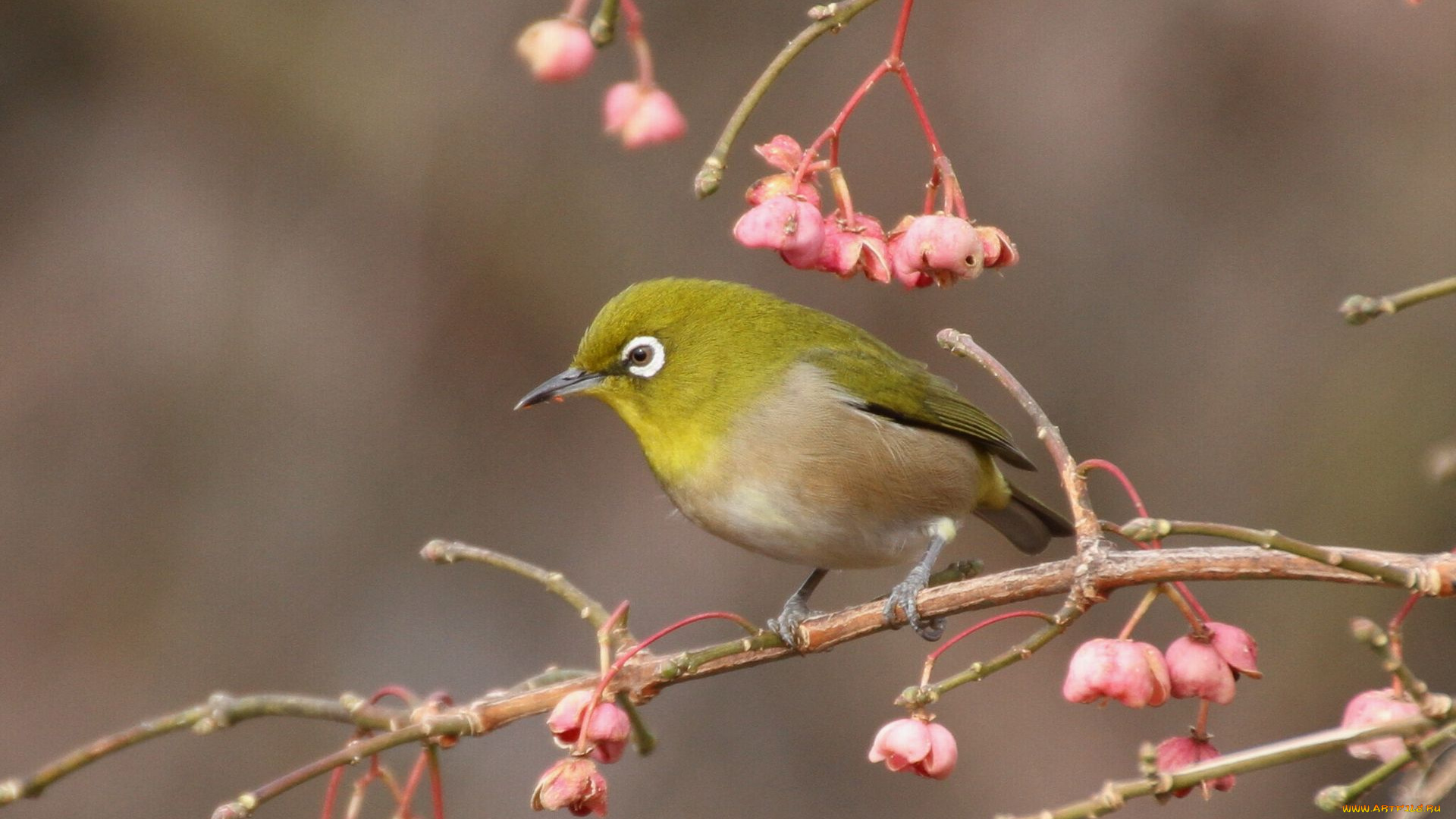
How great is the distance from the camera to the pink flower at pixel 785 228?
3.08 m

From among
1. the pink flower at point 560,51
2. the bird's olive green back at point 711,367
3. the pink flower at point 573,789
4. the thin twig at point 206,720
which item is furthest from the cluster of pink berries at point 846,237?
the bird's olive green back at point 711,367

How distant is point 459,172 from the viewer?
8.05m

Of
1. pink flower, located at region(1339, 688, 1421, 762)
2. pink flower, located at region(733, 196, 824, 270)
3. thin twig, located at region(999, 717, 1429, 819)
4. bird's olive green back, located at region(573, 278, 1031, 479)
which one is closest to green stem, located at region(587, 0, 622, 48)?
pink flower, located at region(733, 196, 824, 270)

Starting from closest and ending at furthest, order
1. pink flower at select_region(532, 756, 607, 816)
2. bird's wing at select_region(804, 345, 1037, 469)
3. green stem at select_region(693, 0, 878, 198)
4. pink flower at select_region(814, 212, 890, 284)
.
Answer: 1. green stem at select_region(693, 0, 878, 198)
2. pink flower at select_region(532, 756, 607, 816)
3. pink flower at select_region(814, 212, 890, 284)
4. bird's wing at select_region(804, 345, 1037, 469)

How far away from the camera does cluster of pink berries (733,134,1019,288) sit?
310 centimetres

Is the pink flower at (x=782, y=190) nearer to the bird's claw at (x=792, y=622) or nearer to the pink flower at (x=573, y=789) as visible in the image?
the bird's claw at (x=792, y=622)

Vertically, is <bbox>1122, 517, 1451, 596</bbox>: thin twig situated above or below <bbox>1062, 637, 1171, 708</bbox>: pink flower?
below

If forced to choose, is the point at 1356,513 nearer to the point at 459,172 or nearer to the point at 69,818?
the point at 459,172

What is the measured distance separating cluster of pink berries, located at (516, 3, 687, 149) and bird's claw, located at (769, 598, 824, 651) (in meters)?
1.23

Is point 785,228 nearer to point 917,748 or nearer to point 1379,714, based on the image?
point 917,748

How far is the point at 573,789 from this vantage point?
112 inches

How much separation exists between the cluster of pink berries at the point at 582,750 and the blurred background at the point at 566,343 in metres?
4.86

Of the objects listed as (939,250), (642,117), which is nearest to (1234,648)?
(939,250)

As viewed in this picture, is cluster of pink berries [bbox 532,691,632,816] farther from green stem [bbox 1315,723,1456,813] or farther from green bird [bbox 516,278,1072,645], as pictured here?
green bird [bbox 516,278,1072,645]
